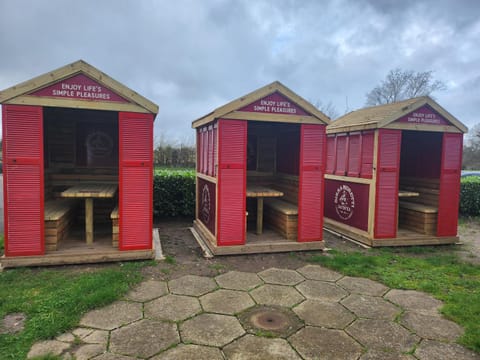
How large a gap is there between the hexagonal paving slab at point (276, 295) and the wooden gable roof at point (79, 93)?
10.3 ft

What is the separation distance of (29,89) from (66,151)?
241 centimetres

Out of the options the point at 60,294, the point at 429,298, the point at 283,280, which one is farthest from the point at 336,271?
the point at 60,294

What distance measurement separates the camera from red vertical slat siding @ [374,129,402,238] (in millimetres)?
6562

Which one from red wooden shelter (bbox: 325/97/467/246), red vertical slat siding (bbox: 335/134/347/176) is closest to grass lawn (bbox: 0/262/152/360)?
red wooden shelter (bbox: 325/97/467/246)

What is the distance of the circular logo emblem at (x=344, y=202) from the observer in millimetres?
7434

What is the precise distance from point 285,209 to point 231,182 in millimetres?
1347

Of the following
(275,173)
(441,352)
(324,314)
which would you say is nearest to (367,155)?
(275,173)

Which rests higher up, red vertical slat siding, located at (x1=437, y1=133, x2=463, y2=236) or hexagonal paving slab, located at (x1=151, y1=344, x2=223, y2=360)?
red vertical slat siding, located at (x1=437, y1=133, x2=463, y2=236)

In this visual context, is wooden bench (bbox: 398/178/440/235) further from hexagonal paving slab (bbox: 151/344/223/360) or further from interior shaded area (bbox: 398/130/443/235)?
hexagonal paving slab (bbox: 151/344/223/360)

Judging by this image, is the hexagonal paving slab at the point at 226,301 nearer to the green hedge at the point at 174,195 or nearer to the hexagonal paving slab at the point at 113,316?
the hexagonal paving slab at the point at 113,316

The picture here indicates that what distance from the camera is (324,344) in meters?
3.15

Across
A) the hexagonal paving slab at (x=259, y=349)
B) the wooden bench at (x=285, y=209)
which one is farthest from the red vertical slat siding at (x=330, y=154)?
the hexagonal paving slab at (x=259, y=349)

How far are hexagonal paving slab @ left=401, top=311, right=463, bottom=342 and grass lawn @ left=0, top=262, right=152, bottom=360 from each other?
3337 millimetres

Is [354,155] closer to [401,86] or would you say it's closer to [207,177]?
[207,177]
